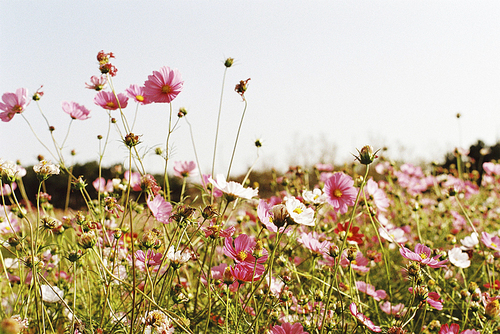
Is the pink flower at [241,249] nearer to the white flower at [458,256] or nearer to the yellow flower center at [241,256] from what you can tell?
the yellow flower center at [241,256]

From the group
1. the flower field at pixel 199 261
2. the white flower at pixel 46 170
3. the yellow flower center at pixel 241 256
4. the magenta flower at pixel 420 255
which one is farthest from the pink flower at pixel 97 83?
the magenta flower at pixel 420 255

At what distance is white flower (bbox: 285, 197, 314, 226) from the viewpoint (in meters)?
0.61

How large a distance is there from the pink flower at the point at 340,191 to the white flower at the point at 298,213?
20cm

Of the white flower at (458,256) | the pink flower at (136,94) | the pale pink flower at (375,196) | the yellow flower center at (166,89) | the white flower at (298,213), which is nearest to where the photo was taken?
the white flower at (298,213)

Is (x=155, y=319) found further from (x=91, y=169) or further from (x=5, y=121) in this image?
(x=91, y=169)

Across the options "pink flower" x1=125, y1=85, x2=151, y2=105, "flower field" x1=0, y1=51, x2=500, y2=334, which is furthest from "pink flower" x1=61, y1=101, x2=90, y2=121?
"pink flower" x1=125, y1=85, x2=151, y2=105

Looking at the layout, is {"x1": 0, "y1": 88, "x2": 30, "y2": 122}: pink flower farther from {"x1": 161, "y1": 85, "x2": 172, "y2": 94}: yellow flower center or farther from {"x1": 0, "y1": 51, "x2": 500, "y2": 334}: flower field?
{"x1": 161, "y1": 85, "x2": 172, "y2": 94}: yellow flower center

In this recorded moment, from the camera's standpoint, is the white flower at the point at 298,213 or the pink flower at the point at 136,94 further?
the pink flower at the point at 136,94

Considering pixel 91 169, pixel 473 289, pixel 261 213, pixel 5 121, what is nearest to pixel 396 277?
pixel 473 289

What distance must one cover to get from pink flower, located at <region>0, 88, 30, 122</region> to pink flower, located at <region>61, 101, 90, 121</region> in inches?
5.2

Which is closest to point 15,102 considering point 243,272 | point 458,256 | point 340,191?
point 243,272

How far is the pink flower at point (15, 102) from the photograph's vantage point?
98 centimetres

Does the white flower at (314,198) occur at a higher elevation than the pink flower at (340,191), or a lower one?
lower

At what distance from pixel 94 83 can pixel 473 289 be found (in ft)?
3.61
